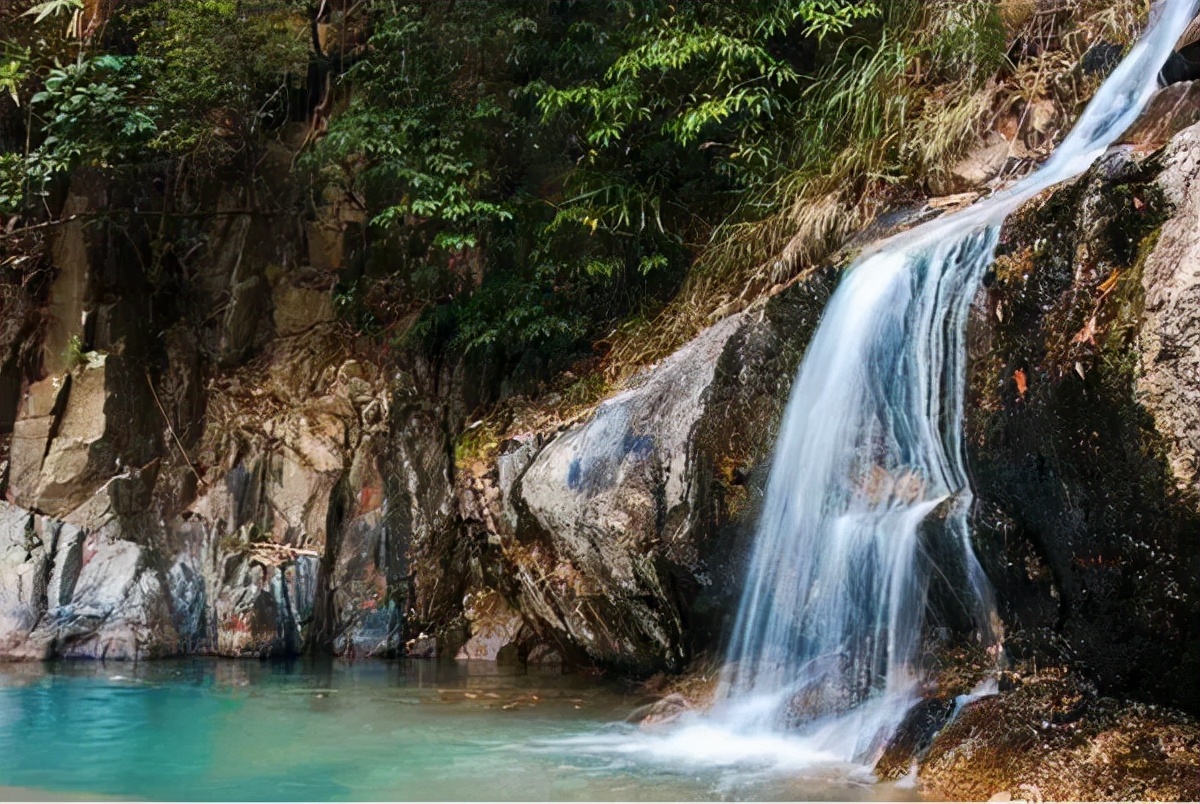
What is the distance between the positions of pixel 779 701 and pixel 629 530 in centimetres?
137

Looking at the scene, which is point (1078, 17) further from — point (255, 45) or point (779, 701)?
point (255, 45)

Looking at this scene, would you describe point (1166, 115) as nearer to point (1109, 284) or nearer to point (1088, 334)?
point (1109, 284)

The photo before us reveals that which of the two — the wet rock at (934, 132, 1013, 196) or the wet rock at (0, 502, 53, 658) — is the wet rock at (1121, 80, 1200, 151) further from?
the wet rock at (0, 502, 53, 658)

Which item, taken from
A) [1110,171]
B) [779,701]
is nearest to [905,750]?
[779,701]

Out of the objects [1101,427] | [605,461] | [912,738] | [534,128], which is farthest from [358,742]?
[534,128]

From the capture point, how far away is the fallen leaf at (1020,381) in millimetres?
4770

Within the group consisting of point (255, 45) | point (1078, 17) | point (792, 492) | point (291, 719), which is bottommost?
point (291, 719)

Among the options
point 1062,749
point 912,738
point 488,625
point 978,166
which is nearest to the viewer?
point 1062,749

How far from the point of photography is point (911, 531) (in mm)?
5227

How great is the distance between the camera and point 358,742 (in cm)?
558

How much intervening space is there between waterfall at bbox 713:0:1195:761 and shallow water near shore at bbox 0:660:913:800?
392 mm

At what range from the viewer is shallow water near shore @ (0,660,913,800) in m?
4.64

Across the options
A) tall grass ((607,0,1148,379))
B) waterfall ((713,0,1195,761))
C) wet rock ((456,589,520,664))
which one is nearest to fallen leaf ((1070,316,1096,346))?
waterfall ((713,0,1195,761))

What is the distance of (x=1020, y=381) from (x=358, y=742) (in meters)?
3.73
